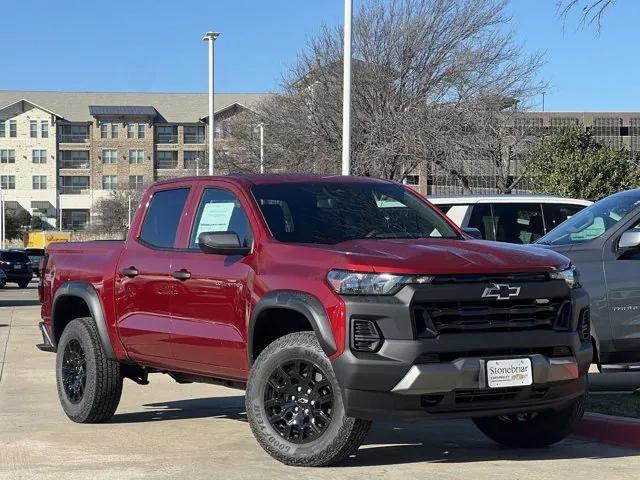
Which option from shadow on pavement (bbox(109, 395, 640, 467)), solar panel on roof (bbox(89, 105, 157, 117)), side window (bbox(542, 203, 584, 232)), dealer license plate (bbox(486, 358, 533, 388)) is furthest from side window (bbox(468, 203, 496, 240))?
solar panel on roof (bbox(89, 105, 157, 117))

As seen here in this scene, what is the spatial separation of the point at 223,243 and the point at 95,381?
2.27m

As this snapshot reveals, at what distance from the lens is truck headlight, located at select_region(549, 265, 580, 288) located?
6.86m

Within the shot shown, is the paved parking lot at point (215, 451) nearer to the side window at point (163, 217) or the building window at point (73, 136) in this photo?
the side window at point (163, 217)

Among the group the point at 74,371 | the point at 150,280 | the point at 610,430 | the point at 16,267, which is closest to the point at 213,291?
the point at 150,280

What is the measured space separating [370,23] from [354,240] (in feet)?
94.0

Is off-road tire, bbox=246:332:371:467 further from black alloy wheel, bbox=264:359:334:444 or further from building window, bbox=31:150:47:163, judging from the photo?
building window, bbox=31:150:47:163

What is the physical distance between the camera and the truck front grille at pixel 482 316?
636cm

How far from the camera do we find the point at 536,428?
770 cm

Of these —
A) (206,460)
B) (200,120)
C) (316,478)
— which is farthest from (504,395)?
(200,120)

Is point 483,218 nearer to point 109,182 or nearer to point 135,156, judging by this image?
point 135,156

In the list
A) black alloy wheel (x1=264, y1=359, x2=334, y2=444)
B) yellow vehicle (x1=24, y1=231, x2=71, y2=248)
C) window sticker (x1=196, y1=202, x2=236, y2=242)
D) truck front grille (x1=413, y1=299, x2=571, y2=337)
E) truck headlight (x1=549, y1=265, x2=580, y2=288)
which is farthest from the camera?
yellow vehicle (x1=24, y1=231, x2=71, y2=248)

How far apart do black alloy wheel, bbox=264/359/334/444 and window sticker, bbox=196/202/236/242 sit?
1418mm

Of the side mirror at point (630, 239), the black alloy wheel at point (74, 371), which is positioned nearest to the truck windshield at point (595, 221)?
the side mirror at point (630, 239)

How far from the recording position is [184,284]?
771 centimetres
